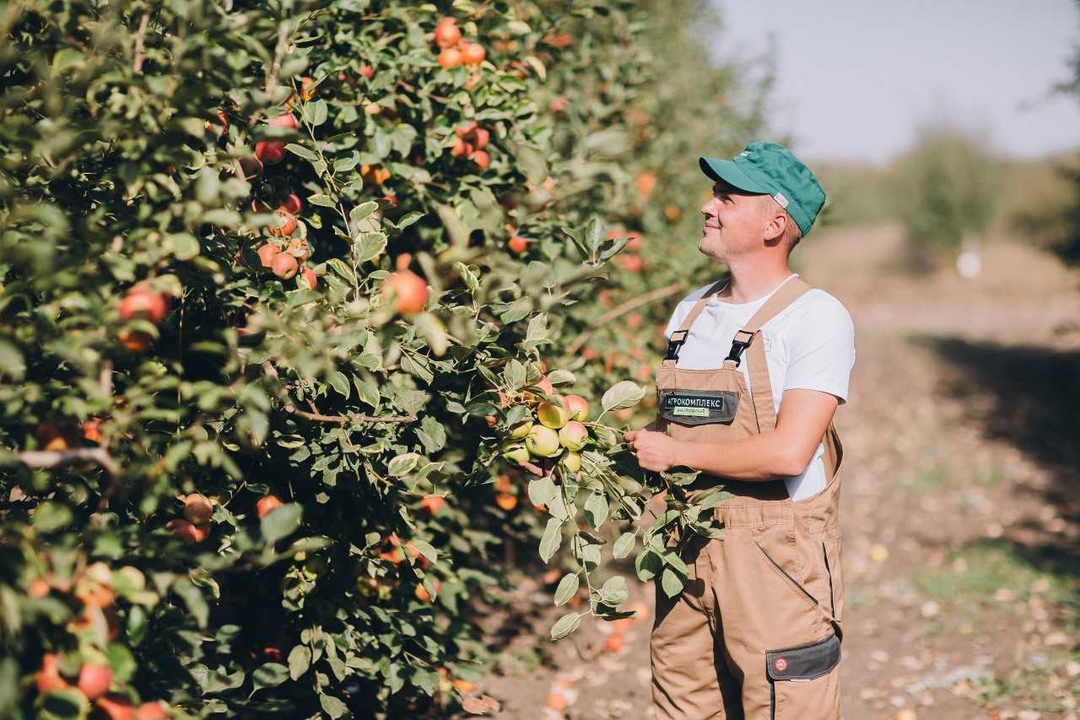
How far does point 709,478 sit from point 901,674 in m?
2.21

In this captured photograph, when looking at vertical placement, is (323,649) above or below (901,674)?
above

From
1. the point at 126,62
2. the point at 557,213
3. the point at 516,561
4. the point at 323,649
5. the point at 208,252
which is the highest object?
the point at 126,62

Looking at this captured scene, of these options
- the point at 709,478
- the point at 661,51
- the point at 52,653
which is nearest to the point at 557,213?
the point at 709,478

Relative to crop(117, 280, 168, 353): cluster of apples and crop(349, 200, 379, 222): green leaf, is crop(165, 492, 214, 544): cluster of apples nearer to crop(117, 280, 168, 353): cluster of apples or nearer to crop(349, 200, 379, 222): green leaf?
crop(117, 280, 168, 353): cluster of apples

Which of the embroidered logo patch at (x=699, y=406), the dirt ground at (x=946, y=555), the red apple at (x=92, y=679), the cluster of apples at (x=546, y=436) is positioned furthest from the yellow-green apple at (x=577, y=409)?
the dirt ground at (x=946, y=555)

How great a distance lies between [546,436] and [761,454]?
474 millimetres

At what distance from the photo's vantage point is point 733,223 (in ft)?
6.67

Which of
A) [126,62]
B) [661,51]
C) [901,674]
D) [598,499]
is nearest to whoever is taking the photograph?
[126,62]

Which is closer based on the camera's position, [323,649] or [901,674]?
[323,649]

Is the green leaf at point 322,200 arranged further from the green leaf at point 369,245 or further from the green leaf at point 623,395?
the green leaf at point 623,395

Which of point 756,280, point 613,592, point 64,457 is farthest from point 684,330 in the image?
point 64,457

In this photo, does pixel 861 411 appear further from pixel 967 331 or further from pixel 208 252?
pixel 208 252

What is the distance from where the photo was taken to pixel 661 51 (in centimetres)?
638

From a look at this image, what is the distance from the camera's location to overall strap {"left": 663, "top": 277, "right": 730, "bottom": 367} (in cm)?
212
